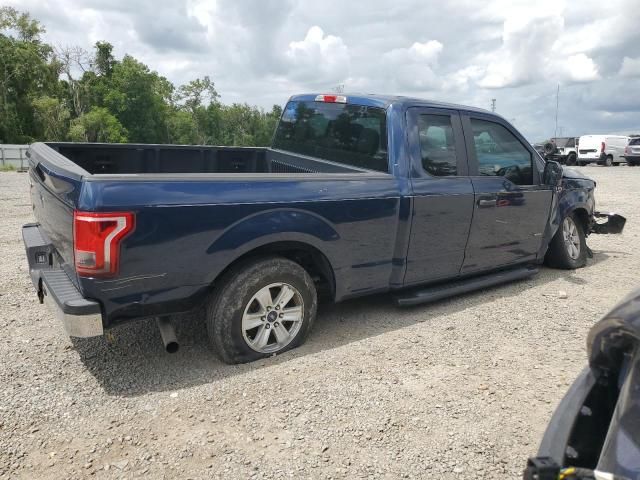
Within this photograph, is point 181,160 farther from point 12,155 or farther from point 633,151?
point 633,151

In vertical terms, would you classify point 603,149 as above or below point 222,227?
above

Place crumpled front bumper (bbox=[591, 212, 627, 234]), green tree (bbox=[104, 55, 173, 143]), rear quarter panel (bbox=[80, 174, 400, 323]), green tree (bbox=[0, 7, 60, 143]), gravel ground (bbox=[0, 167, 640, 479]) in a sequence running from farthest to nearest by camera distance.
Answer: green tree (bbox=[104, 55, 173, 143]) < green tree (bbox=[0, 7, 60, 143]) < crumpled front bumper (bbox=[591, 212, 627, 234]) < rear quarter panel (bbox=[80, 174, 400, 323]) < gravel ground (bbox=[0, 167, 640, 479])

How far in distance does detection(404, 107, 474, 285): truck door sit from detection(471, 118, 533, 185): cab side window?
0.83ft

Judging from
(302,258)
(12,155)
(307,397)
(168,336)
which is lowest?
(12,155)

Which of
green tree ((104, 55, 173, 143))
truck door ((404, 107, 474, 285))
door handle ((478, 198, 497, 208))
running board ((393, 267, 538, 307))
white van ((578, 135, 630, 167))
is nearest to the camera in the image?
truck door ((404, 107, 474, 285))

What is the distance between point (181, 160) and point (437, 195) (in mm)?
2649

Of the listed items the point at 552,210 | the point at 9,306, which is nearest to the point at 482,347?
the point at 552,210

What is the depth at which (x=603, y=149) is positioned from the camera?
1204 inches

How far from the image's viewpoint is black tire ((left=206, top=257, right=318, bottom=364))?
3.40m

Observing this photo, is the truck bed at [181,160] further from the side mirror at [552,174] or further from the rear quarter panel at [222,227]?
the side mirror at [552,174]

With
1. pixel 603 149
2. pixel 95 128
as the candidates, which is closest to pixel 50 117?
pixel 95 128

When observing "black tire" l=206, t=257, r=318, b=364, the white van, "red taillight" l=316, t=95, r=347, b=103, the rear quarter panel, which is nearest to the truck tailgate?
the rear quarter panel

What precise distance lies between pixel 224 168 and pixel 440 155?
7.65ft

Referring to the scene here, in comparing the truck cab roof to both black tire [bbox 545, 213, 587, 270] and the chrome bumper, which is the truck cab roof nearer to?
black tire [bbox 545, 213, 587, 270]
